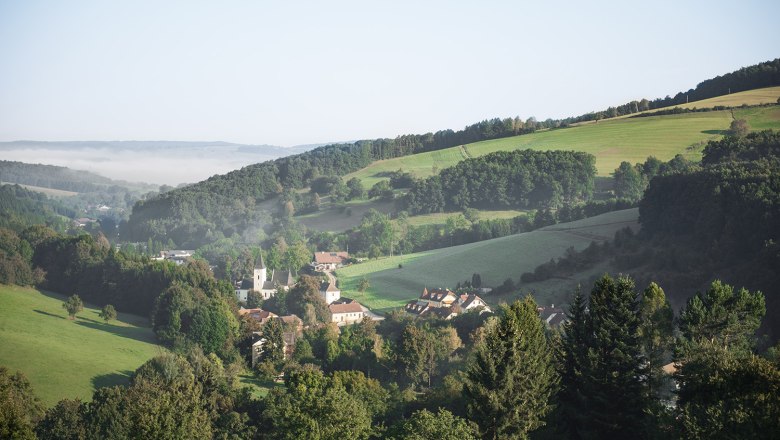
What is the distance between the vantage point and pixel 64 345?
5769cm

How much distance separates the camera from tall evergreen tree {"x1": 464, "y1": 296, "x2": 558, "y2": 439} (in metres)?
31.0

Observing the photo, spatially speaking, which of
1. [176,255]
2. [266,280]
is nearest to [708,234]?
[266,280]

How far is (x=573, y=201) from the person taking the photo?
119 metres

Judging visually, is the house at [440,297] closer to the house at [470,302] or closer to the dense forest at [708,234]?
the house at [470,302]

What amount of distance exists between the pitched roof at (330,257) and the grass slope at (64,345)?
122 ft

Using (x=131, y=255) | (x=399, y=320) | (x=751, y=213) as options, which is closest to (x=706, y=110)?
(x=751, y=213)

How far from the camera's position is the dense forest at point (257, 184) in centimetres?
14862

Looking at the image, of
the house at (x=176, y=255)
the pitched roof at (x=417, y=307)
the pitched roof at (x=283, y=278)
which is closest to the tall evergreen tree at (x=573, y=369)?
the pitched roof at (x=417, y=307)

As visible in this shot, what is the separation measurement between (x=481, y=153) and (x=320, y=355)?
3579 inches

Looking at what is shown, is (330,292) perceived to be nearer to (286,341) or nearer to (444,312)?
(444,312)

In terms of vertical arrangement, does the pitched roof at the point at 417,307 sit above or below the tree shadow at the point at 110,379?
below

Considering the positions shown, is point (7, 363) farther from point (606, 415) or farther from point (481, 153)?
point (481, 153)

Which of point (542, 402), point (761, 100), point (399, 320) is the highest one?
point (761, 100)

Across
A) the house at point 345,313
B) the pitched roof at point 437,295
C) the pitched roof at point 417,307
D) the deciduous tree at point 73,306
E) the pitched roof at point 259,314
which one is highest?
the deciduous tree at point 73,306
